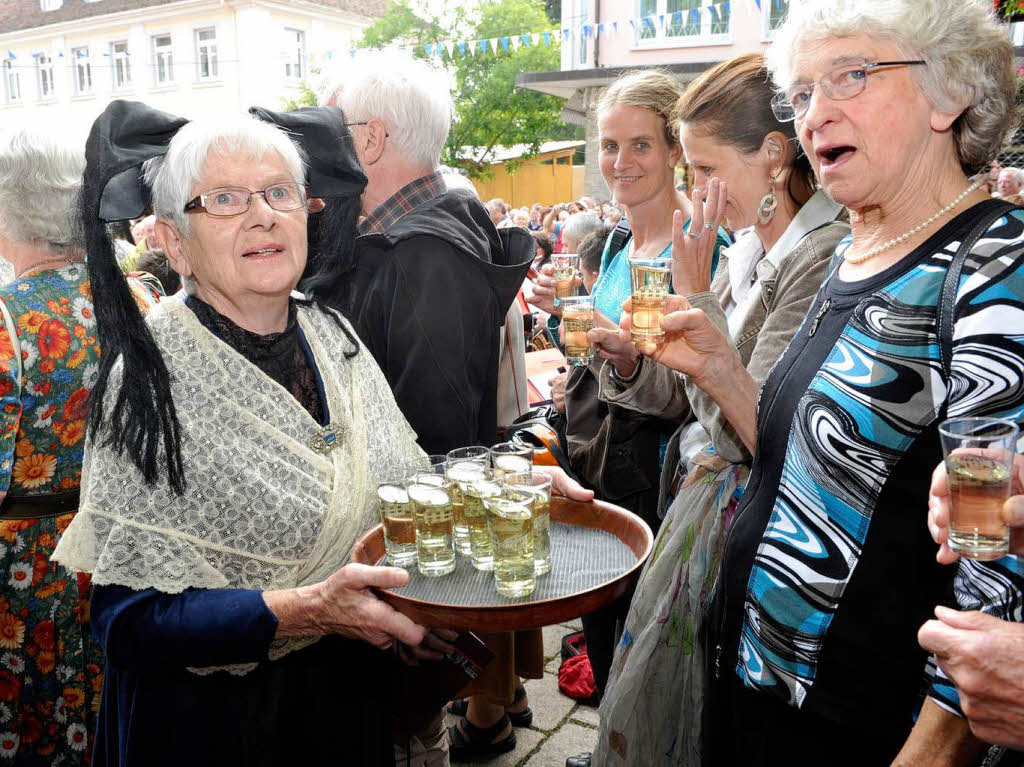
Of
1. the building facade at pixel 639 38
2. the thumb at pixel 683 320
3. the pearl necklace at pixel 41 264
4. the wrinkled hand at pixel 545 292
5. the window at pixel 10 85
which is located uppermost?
the window at pixel 10 85

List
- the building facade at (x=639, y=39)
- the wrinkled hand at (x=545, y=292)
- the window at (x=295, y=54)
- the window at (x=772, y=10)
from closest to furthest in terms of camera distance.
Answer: the wrinkled hand at (x=545, y=292)
the window at (x=772, y=10)
the building facade at (x=639, y=39)
the window at (x=295, y=54)

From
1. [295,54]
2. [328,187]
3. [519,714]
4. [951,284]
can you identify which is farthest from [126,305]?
[295,54]

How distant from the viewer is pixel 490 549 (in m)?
1.75

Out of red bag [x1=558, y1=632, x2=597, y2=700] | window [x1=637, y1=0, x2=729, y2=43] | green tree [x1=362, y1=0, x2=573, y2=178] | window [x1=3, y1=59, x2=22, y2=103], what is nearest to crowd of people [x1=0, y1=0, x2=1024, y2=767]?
red bag [x1=558, y1=632, x2=597, y2=700]

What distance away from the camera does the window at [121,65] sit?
3170 cm

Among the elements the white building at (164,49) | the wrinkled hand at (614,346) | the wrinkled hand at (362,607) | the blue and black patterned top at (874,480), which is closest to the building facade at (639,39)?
the white building at (164,49)

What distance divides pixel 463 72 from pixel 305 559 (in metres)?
30.5

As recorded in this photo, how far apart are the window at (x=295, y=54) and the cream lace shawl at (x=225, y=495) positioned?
32084mm

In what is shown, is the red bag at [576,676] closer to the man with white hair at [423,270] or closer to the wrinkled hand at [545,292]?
the man with white hair at [423,270]

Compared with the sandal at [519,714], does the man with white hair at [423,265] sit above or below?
above

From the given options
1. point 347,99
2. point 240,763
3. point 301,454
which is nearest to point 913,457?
point 301,454

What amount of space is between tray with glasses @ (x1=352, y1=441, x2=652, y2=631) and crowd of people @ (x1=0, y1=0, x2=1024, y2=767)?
3.5 inches

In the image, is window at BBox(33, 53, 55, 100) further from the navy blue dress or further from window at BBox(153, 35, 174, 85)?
the navy blue dress

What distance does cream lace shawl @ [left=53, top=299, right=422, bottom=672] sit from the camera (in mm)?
1681
